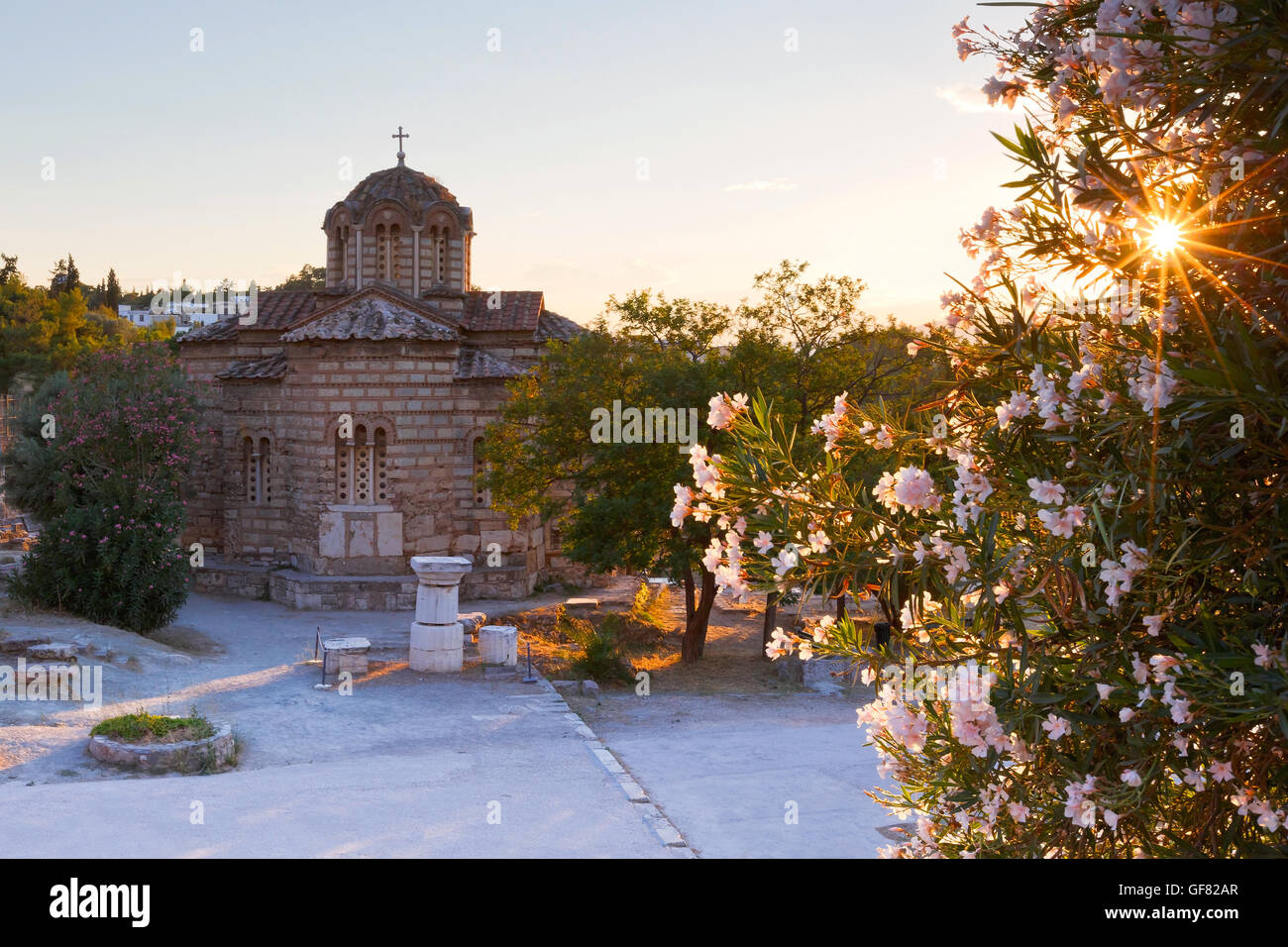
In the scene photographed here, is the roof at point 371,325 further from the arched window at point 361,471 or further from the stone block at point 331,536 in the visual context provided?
the stone block at point 331,536

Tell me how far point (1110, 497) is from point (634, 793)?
21.5 feet

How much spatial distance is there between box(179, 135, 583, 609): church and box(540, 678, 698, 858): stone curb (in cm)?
963

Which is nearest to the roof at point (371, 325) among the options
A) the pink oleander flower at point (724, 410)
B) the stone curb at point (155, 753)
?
the stone curb at point (155, 753)

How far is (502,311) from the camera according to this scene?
23.8 metres

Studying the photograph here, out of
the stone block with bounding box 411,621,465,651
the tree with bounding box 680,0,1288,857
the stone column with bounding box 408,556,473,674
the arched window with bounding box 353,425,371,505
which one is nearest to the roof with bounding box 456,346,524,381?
the arched window with bounding box 353,425,371,505

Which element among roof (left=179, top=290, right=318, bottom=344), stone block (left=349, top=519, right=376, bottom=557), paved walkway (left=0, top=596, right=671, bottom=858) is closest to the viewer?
paved walkway (left=0, top=596, right=671, bottom=858)

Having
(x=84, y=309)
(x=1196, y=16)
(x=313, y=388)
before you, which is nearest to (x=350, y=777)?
(x=1196, y=16)

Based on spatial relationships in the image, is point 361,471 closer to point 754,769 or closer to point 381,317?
point 381,317

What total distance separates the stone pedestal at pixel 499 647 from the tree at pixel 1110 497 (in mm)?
11338

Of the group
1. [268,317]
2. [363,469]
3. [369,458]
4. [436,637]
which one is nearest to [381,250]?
[268,317]

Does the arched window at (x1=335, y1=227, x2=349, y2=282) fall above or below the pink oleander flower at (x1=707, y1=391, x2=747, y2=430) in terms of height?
above

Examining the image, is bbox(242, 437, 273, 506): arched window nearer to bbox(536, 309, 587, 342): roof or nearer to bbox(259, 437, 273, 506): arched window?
bbox(259, 437, 273, 506): arched window

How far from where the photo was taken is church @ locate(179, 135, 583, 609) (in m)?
20.5

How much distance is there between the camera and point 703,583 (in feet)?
54.7
